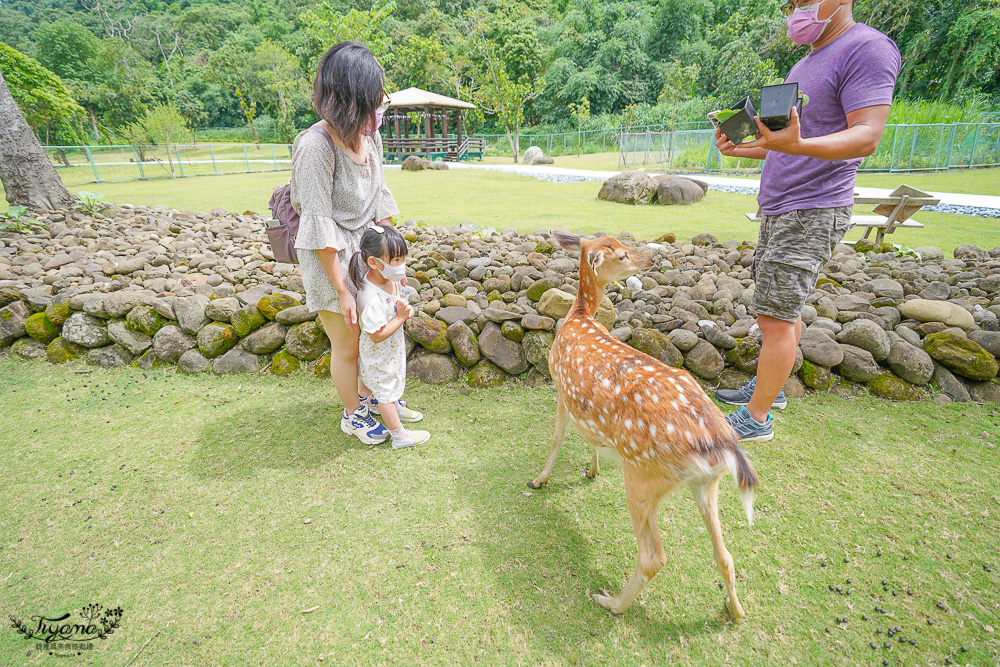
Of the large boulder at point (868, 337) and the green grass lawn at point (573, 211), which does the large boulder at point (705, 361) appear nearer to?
the large boulder at point (868, 337)

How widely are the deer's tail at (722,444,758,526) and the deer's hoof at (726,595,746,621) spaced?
1.45ft

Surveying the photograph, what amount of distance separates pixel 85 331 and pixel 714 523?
4.79m

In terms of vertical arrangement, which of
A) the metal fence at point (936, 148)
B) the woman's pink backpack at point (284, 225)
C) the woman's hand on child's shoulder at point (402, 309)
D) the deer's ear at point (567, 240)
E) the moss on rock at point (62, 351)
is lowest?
the moss on rock at point (62, 351)

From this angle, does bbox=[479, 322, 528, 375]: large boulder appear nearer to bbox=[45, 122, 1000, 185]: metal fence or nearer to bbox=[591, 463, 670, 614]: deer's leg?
bbox=[591, 463, 670, 614]: deer's leg

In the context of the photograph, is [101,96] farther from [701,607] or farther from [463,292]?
[701,607]

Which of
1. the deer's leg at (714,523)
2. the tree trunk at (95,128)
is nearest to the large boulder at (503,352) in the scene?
the deer's leg at (714,523)

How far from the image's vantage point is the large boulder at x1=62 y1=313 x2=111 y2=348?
153 inches

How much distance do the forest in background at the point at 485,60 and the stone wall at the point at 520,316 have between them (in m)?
17.0

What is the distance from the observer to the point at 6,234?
5926 mm

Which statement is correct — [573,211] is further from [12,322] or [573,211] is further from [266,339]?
[12,322]

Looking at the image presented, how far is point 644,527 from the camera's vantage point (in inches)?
66.3

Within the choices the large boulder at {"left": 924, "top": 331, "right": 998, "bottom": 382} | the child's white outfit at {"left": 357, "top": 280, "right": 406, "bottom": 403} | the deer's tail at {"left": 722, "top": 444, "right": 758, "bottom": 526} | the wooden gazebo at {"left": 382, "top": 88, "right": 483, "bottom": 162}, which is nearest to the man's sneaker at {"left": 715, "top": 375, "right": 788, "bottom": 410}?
the large boulder at {"left": 924, "top": 331, "right": 998, "bottom": 382}

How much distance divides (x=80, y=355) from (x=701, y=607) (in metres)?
4.88

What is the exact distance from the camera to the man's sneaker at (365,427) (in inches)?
111
